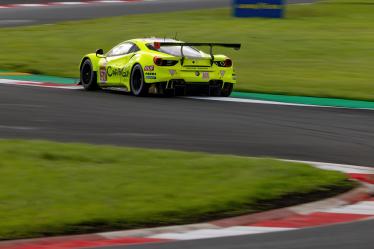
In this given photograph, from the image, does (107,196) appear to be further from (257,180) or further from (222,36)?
(222,36)

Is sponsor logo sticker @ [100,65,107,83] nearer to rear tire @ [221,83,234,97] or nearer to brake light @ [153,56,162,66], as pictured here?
brake light @ [153,56,162,66]

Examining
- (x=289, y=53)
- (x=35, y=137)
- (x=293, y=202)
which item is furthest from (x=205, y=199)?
(x=289, y=53)

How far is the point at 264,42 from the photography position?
3020 centimetres

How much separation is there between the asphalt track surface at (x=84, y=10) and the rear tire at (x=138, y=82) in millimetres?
16162

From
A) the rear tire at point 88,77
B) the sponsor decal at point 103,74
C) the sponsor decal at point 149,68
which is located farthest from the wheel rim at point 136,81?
the rear tire at point 88,77

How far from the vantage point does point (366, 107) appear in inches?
742

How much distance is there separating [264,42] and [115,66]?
34.2ft

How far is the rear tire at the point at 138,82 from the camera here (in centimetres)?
1967

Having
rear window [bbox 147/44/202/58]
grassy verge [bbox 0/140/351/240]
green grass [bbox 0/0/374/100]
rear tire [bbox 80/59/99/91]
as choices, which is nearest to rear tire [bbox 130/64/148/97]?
rear window [bbox 147/44/202/58]

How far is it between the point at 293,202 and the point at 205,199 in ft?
2.58

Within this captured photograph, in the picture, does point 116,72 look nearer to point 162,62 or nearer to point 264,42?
point 162,62

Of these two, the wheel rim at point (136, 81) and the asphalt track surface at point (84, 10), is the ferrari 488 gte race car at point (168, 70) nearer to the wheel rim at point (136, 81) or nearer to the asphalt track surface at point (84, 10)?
the wheel rim at point (136, 81)

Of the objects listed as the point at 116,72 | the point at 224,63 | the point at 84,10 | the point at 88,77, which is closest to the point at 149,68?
the point at 116,72

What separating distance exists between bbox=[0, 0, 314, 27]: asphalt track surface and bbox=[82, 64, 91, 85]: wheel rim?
14290mm
